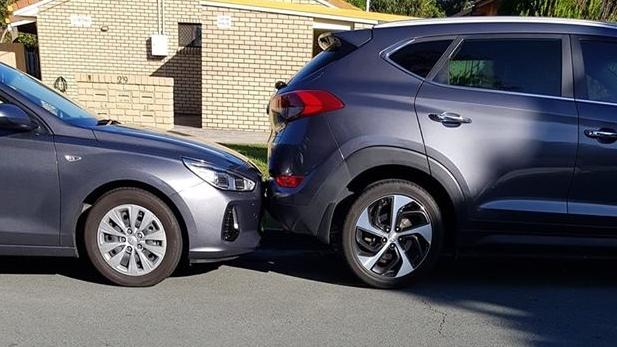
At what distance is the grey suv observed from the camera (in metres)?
4.24

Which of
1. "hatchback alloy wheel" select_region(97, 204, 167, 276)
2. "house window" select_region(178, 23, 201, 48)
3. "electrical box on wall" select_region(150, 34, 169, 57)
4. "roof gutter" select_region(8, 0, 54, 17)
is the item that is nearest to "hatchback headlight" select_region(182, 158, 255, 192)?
"hatchback alloy wheel" select_region(97, 204, 167, 276)

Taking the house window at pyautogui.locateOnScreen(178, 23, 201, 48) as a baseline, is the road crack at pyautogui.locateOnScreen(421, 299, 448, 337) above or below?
below

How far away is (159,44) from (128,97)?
396 cm

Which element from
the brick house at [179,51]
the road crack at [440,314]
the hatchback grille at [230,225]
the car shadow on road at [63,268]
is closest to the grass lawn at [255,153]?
the brick house at [179,51]

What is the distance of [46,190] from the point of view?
421cm

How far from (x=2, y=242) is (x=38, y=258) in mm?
787

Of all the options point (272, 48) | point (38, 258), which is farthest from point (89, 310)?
point (272, 48)

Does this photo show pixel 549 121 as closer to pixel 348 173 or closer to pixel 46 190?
pixel 348 173

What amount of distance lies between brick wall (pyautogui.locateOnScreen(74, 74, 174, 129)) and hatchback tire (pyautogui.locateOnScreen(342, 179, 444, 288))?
266 inches

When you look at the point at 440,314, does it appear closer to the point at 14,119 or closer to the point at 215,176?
the point at 215,176

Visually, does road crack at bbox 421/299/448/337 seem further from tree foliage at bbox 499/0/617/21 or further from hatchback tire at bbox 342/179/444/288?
tree foliage at bbox 499/0/617/21

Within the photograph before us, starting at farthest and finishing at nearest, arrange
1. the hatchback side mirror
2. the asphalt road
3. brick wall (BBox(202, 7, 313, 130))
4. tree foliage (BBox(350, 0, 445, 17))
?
tree foliage (BBox(350, 0, 445, 17)), brick wall (BBox(202, 7, 313, 130)), the hatchback side mirror, the asphalt road

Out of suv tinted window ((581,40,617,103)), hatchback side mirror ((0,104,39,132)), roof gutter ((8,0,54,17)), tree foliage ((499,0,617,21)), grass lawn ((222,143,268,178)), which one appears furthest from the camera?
roof gutter ((8,0,54,17))

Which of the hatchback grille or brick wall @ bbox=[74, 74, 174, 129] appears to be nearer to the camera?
the hatchback grille
